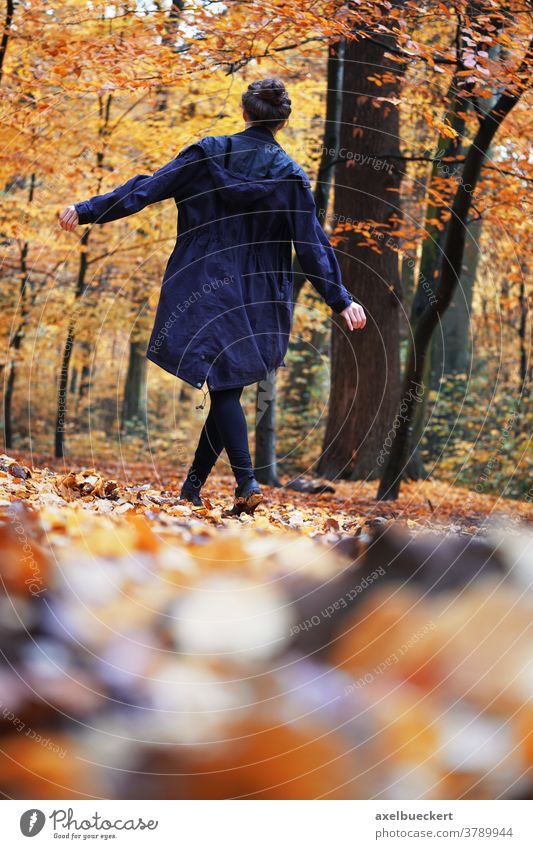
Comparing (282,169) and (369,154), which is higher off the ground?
(369,154)

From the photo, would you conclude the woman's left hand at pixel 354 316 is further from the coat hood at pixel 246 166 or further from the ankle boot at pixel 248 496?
the ankle boot at pixel 248 496

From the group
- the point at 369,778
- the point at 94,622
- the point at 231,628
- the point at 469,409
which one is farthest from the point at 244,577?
the point at 469,409

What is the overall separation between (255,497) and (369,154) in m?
5.20

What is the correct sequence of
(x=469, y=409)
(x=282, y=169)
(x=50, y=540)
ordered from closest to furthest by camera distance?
(x=50, y=540) → (x=282, y=169) → (x=469, y=409)

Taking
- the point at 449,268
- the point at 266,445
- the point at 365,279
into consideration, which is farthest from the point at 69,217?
the point at 365,279

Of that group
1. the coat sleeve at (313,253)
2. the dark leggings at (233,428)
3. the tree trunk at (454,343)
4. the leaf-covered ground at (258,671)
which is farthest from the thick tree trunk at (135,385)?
the leaf-covered ground at (258,671)

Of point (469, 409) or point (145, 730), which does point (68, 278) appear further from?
point (145, 730)

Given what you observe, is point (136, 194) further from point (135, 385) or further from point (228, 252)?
point (135, 385)

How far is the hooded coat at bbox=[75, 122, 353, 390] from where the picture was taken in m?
3.59

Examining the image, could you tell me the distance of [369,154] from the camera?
7.86 meters

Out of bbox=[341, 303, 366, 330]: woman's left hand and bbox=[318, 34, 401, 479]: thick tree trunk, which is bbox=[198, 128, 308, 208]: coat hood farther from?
bbox=[318, 34, 401, 479]: thick tree trunk

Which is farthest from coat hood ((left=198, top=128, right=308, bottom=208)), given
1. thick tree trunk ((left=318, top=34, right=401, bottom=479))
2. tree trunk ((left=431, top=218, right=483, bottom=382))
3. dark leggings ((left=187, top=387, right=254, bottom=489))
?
tree trunk ((left=431, top=218, right=483, bottom=382))

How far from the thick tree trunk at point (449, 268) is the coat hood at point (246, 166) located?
5.78ft

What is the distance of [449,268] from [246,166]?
267cm
